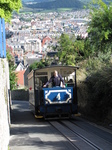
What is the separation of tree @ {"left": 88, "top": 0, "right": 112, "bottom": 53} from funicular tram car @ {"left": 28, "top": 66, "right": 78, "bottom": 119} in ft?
12.0

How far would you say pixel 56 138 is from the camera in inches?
599

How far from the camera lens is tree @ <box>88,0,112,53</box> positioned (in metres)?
25.3

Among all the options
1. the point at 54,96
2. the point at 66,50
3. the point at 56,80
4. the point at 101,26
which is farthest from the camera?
the point at 66,50

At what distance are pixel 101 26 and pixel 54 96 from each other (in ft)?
21.6

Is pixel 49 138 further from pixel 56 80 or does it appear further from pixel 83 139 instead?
pixel 56 80

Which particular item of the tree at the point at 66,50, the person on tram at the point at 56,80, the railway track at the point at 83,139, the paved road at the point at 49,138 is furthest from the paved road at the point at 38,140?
the tree at the point at 66,50

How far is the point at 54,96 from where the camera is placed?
21656 millimetres

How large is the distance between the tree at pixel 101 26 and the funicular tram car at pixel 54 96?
3.67 m

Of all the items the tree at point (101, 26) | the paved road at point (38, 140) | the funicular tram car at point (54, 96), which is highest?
the tree at point (101, 26)

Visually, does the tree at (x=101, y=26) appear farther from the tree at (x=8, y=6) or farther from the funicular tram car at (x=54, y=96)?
the tree at (x=8, y=6)

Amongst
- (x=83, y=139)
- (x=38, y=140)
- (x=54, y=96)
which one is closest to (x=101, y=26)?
(x=54, y=96)

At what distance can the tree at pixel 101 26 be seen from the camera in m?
25.3

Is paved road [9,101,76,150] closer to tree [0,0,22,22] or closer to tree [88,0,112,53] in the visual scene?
tree [0,0,22,22]

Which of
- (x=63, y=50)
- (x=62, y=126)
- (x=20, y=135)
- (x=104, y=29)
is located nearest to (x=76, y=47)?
(x=63, y=50)
